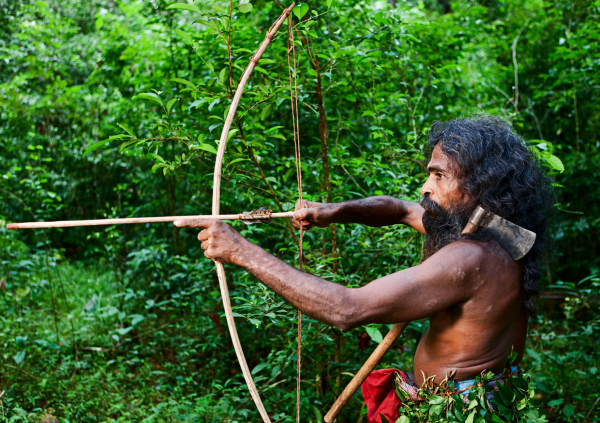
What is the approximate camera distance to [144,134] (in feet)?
17.0

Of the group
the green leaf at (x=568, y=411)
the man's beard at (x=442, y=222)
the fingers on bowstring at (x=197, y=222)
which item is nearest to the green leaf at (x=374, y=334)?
the man's beard at (x=442, y=222)

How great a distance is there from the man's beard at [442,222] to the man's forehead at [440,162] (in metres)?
0.13

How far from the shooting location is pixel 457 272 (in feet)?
5.98

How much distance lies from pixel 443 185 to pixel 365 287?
64 centimetres

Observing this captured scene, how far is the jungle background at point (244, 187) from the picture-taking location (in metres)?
3.07

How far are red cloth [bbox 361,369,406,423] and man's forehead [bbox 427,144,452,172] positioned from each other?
936 millimetres

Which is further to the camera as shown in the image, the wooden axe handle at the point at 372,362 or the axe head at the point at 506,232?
the wooden axe handle at the point at 372,362

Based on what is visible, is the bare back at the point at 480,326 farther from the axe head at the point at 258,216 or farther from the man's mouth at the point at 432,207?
the axe head at the point at 258,216

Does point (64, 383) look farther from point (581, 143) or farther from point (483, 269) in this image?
point (581, 143)

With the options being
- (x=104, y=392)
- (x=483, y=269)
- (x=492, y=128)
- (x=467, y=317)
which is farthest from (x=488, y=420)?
(x=104, y=392)

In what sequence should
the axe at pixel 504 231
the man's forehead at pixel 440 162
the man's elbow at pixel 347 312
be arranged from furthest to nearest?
the man's forehead at pixel 440 162
the axe at pixel 504 231
the man's elbow at pixel 347 312

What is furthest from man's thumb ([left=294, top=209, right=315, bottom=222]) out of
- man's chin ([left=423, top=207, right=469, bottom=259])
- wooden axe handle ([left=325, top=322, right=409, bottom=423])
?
wooden axe handle ([left=325, top=322, right=409, bottom=423])

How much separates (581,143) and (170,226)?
5.30 meters

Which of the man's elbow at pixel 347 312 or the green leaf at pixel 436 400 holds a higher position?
the man's elbow at pixel 347 312
